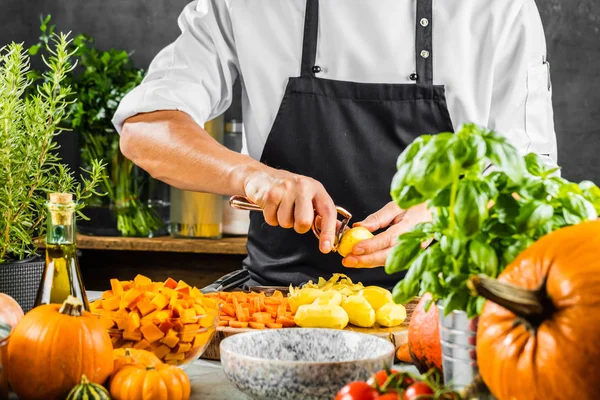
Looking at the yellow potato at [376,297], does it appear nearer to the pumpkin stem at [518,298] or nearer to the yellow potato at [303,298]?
the yellow potato at [303,298]

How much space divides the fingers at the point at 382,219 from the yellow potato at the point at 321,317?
37 cm

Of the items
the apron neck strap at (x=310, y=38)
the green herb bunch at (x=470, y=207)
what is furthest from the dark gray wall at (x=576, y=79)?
the green herb bunch at (x=470, y=207)

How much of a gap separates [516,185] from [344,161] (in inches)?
50.2

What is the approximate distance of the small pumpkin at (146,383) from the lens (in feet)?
3.04

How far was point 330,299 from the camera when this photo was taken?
1.37 m

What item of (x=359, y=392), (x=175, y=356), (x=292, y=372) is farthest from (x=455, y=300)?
(x=175, y=356)

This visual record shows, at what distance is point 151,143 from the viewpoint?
74.1 inches

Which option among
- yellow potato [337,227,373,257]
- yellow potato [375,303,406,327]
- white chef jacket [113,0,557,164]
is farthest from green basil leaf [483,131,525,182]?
white chef jacket [113,0,557,164]

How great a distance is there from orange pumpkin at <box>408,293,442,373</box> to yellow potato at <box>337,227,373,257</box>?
1.79 ft

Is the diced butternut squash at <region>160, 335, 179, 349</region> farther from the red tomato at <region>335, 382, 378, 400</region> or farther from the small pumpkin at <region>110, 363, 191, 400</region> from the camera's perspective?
the red tomato at <region>335, 382, 378, 400</region>

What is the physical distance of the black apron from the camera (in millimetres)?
2025

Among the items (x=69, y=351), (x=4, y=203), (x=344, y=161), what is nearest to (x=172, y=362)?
(x=69, y=351)

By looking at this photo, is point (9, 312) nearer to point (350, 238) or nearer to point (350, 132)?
point (350, 238)

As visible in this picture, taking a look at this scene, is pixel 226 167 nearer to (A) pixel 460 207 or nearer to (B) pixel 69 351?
(B) pixel 69 351
